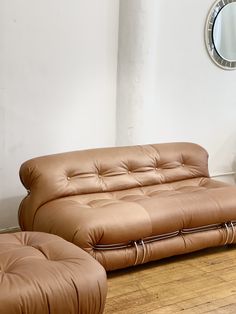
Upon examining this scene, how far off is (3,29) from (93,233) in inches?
64.8

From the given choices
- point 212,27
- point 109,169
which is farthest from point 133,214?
point 212,27

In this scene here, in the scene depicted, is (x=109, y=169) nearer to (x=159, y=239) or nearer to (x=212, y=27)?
(x=159, y=239)

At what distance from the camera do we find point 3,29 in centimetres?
312

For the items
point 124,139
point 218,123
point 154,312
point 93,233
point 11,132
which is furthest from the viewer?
point 218,123

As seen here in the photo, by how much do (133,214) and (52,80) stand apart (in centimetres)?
136

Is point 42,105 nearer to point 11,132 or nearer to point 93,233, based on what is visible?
point 11,132

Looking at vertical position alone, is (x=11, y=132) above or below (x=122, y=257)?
above

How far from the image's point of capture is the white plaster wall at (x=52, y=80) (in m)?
3.21

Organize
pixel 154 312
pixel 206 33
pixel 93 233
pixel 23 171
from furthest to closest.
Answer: pixel 206 33 < pixel 23 171 < pixel 93 233 < pixel 154 312

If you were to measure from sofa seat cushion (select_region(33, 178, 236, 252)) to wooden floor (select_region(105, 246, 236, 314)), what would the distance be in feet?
0.75

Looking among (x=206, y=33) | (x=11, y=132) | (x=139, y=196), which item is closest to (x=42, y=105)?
(x=11, y=132)

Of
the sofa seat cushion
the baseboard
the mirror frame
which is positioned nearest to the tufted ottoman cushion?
the sofa seat cushion

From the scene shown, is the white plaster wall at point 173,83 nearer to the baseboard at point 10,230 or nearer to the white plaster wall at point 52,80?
the white plaster wall at point 52,80

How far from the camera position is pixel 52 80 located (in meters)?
3.40
